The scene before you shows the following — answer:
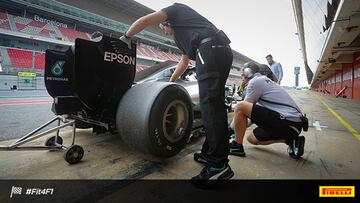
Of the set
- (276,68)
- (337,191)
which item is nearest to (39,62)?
(276,68)

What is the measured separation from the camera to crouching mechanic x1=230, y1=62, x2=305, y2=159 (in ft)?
6.25

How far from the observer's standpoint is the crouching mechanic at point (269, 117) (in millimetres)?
1905

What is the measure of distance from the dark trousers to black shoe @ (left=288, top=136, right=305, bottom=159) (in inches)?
36.9

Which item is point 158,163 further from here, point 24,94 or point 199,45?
point 24,94

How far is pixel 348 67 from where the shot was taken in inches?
Result: 685

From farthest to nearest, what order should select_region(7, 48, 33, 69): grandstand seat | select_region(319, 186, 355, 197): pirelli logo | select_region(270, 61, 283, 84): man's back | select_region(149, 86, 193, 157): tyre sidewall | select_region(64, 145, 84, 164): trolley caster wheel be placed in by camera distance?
select_region(7, 48, 33, 69): grandstand seat, select_region(270, 61, 283, 84): man's back, select_region(64, 145, 84, 164): trolley caster wheel, select_region(149, 86, 193, 157): tyre sidewall, select_region(319, 186, 355, 197): pirelli logo

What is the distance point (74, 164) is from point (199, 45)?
1429mm

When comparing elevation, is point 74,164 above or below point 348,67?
below

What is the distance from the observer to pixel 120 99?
178 centimetres

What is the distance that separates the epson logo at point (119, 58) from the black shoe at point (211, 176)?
3.77ft

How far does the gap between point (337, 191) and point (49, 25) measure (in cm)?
2587

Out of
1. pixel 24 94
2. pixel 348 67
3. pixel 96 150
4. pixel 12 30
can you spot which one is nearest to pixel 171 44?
pixel 12 30

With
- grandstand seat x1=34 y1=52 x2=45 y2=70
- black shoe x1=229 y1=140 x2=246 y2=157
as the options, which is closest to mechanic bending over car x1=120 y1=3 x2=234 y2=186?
black shoe x1=229 y1=140 x2=246 y2=157

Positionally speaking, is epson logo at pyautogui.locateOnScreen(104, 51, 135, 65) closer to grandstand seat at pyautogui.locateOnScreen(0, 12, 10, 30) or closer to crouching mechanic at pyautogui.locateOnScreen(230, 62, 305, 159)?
crouching mechanic at pyautogui.locateOnScreen(230, 62, 305, 159)
